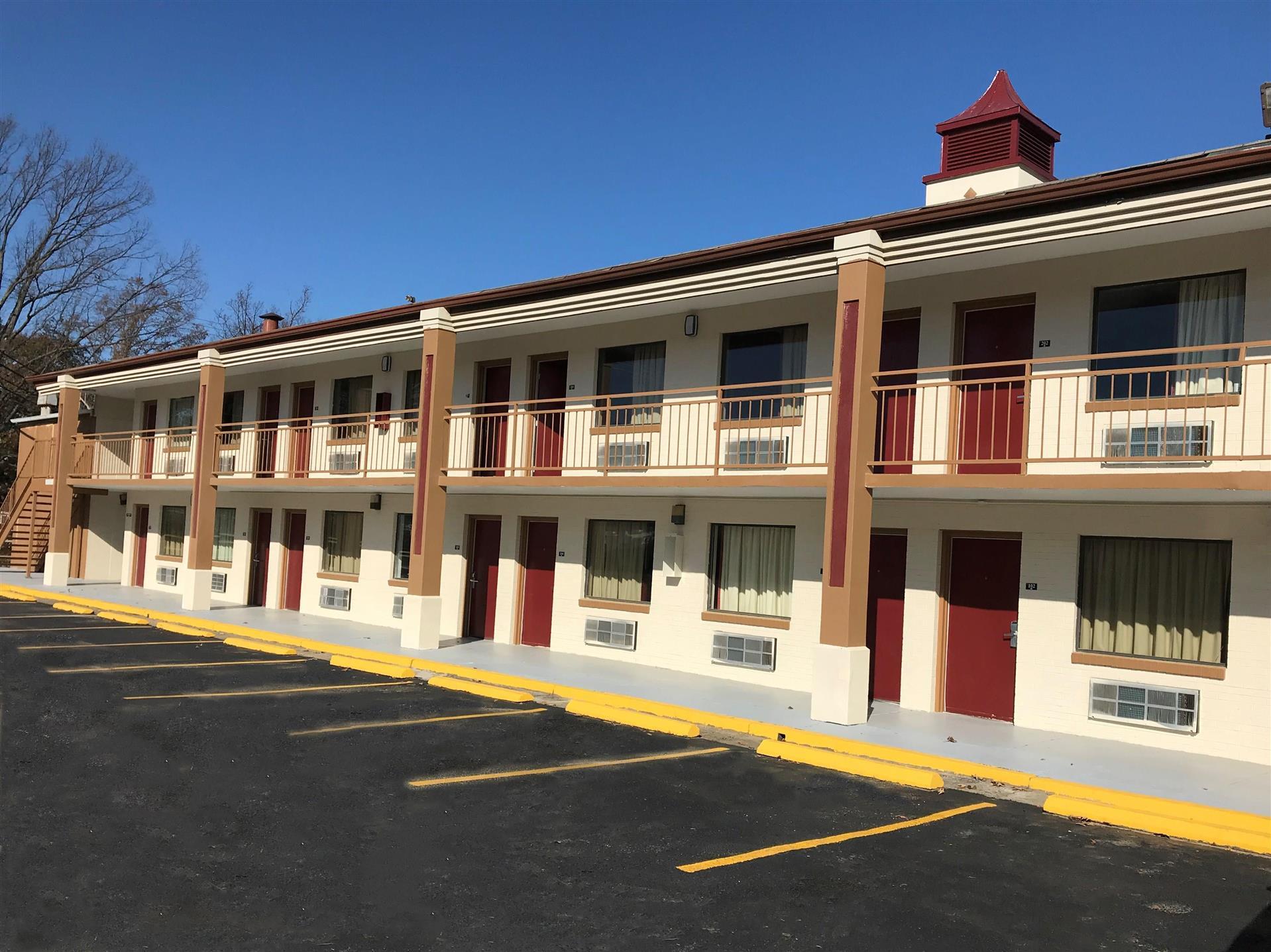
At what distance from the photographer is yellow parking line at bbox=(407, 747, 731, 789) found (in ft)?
27.2

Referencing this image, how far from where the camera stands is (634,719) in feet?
36.7

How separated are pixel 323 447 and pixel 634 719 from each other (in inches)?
497

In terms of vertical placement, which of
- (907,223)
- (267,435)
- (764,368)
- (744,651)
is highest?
(907,223)

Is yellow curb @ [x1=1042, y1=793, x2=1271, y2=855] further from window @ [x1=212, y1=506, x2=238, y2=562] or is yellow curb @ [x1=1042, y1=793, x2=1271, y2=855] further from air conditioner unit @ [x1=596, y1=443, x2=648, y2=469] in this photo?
window @ [x1=212, y1=506, x2=238, y2=562]

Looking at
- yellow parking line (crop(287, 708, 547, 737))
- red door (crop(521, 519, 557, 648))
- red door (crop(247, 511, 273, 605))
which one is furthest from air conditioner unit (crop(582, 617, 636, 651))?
red door (crop(247, 511, 273, 605))

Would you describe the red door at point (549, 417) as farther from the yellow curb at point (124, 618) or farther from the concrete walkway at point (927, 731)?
the yellow curb at point (124, 618)

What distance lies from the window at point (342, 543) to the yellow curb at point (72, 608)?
4706mm

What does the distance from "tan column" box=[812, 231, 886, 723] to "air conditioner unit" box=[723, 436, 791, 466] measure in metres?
2.17

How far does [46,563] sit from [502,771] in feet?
67.0

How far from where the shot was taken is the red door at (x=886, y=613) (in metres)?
12.8

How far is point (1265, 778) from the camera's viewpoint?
30.1 ft

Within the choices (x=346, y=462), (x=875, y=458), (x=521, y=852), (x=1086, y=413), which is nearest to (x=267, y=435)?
(x=346, y=462)

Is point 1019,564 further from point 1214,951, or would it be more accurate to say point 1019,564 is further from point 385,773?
point 385,773

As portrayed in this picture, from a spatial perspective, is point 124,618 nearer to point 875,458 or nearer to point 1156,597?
point 875,458
